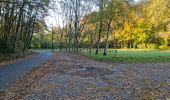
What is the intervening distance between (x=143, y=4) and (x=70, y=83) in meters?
46.7

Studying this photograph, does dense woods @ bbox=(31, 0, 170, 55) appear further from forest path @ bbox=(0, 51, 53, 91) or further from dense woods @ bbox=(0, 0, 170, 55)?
forest path @ bbox=(0, 51, 53, 91)

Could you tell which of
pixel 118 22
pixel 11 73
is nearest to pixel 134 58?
pixel 118 22

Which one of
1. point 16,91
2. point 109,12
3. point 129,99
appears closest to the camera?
point 129,99

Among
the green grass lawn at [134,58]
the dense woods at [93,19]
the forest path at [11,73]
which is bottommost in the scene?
the forest path at [11,73]

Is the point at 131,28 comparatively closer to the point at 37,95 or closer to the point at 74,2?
the point at 74,2

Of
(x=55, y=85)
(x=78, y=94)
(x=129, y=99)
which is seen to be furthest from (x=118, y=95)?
(x=55, y=85)

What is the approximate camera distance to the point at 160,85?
13406 mm

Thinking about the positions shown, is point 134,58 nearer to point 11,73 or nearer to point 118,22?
point 118,22

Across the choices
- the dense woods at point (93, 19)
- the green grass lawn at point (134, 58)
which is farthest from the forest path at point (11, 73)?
the green grass lawn at point (134, 58)

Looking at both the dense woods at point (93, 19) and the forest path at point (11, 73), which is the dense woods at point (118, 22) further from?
the forest path at point (11, 73)

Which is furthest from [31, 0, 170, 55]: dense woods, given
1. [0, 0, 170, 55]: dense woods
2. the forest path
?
the forest path

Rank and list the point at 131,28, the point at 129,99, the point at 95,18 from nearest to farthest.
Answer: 1. the point at 129,99
2. the point at 95,18
3. the point at 131,28

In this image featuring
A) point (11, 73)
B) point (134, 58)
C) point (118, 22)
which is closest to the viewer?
point (11, 73)

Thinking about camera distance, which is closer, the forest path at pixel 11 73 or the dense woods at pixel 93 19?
the forest path at pixel 11 73
